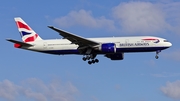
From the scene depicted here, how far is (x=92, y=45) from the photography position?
72438mm

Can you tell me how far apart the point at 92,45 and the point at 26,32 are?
13.0 meters

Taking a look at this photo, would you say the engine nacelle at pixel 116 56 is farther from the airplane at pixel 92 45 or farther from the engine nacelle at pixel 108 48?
the engine nacelle at pixel 108 48

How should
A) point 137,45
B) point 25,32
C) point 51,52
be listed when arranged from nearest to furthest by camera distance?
point 137,45
point 51,52
point 25,32

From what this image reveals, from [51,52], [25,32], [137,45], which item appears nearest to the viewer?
[137,45]

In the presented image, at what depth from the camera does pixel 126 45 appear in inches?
2790

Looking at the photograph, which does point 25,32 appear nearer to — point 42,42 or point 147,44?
point 42,42

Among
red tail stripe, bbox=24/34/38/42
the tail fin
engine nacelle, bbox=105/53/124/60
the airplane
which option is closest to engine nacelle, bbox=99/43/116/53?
the airplane

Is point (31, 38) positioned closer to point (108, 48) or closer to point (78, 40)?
point (78, 40)

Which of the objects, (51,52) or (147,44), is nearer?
(147,44)

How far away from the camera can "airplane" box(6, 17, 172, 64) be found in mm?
70688

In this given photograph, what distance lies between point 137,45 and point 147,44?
4.55ft

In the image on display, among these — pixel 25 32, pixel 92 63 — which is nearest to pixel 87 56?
pixel 92 63

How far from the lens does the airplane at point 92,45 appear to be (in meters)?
70.7

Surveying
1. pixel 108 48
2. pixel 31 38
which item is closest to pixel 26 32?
pixel 31 38
